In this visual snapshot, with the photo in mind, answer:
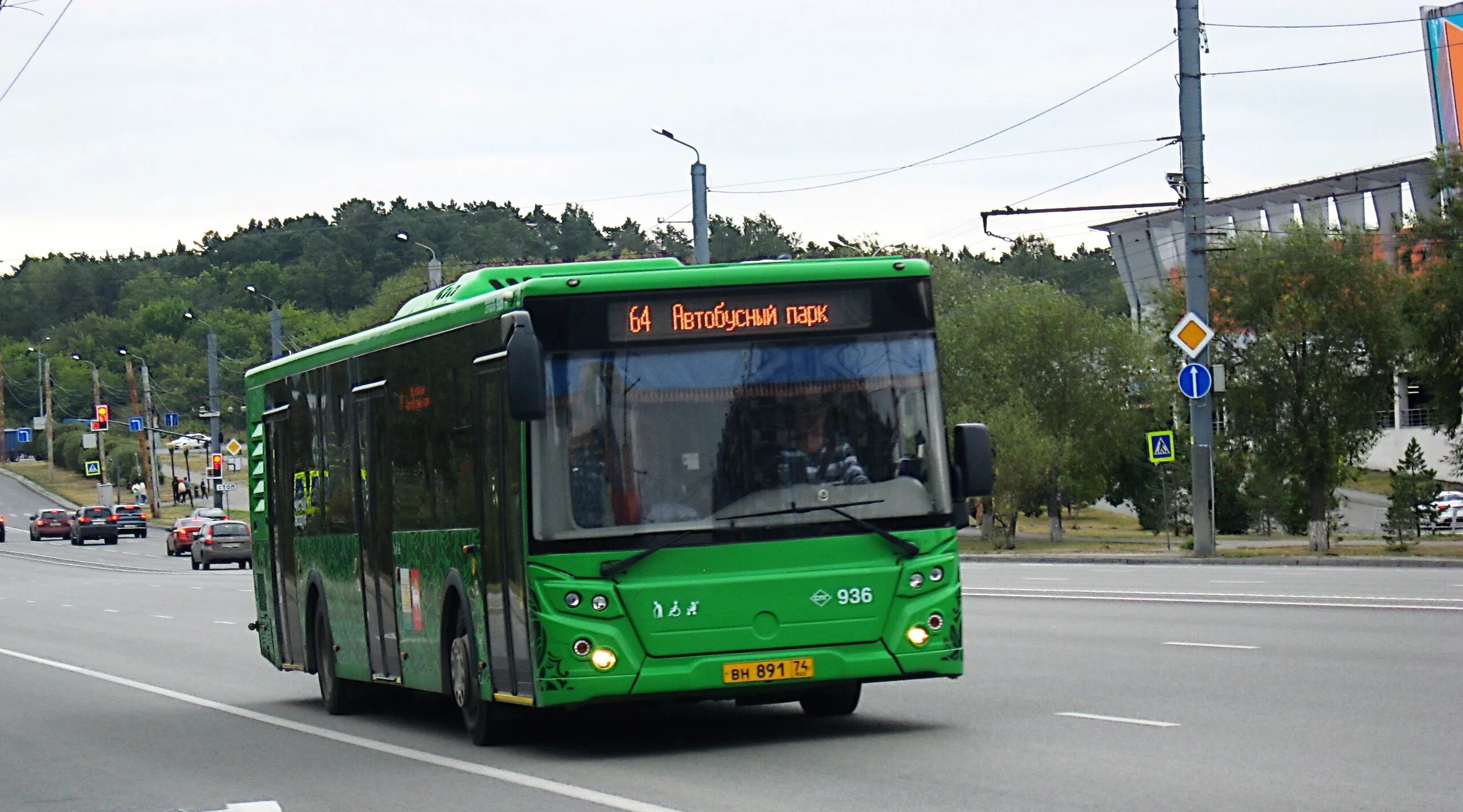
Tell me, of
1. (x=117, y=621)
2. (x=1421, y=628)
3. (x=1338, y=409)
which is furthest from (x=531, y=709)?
(x=1338, y=409)

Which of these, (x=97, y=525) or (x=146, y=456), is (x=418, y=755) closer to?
(x=97, y=525)

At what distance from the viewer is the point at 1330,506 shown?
45.1 m

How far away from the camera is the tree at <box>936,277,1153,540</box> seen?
62.6m

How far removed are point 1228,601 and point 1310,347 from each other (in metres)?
20.7

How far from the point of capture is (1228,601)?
23.5 m

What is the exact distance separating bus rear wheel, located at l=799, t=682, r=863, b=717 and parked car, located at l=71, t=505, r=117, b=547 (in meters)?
79.8

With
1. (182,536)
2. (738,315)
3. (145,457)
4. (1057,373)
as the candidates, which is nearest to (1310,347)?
(1057,373)

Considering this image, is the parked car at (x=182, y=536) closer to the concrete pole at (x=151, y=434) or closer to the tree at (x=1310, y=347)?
the concrete pole at (x=151, y=434)

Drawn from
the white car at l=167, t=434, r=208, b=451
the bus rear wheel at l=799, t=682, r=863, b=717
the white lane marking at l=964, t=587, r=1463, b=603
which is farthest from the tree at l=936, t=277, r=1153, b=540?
the white car at l=167, t=434, r=208, b=451

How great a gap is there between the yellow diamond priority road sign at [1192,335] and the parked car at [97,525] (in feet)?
202

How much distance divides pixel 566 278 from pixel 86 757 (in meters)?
4.95

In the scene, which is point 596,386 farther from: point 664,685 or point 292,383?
point 292,383

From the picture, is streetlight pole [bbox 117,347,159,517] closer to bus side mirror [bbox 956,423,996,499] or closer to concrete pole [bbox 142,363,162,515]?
concrete pole [bbox 142,363,162,515]

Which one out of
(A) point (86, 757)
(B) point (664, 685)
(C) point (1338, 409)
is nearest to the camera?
(B) point (664, 685)
